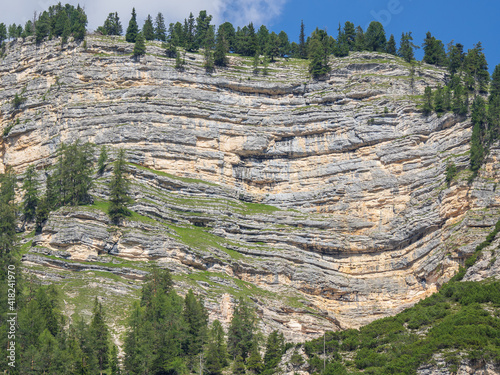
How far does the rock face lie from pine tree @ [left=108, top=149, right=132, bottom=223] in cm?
185

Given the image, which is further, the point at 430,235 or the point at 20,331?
the point at 430,235

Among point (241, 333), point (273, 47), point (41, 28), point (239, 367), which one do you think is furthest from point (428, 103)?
point (41, 28)

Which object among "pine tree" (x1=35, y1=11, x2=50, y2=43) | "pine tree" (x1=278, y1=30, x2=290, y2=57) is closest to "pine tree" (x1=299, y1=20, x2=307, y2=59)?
"pine tree" (x1=278, y1=30, x2=290, y2=57)

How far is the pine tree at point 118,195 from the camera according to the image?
10469 cm

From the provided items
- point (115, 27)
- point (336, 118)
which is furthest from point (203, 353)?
point (115, 27)

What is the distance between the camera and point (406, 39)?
487ft

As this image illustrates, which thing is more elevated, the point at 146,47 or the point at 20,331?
the point at 146,47

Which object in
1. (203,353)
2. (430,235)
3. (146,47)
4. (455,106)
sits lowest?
(203,353)

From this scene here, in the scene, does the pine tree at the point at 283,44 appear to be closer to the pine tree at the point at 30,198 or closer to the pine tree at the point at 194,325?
the pine tree at the point at 30,198

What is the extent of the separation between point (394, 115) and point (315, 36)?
3619 cm

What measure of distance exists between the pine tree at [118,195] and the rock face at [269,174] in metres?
1.85

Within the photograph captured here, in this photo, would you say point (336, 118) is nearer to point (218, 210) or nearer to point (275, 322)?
point (218, 210)

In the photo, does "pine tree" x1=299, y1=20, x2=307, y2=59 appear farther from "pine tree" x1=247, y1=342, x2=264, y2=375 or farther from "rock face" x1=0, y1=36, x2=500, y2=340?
"pine tree" x1=247, y1=342, x2=264, y2=375

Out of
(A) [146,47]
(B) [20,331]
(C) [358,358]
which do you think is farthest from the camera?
(A) [146,47]
